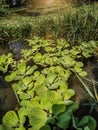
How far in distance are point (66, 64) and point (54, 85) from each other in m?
0.53

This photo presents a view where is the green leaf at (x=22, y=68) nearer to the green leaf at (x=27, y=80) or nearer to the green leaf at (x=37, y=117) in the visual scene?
the green leaf at (x=27, y=80)

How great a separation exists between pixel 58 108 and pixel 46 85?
675mm

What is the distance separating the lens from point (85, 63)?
364 centimetres

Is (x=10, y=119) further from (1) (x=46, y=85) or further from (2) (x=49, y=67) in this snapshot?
(2) (x=49, y=67)

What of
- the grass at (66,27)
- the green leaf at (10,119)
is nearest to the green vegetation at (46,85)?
the green leaf at (10,119)

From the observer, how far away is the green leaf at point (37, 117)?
2.18m

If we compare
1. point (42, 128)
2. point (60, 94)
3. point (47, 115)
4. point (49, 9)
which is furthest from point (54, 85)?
point (49, 9)

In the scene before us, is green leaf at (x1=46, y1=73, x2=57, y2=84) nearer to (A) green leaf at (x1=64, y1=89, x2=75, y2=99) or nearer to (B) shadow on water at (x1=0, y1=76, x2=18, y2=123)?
(A) green leaf at (x1=64, y1=89, x2=75, y2=99)

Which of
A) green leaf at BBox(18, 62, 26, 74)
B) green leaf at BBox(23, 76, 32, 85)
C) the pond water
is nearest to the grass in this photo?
green leaf at BBox(18, 62, 26, 74)

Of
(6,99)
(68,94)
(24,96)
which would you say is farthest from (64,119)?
(6,99)

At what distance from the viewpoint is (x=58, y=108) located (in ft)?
→ 7.30

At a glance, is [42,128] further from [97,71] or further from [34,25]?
[34,25]

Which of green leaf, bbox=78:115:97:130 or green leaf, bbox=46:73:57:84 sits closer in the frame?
green leaf, bbox=78:115:97:130

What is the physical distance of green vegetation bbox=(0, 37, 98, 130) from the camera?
2.21 m
